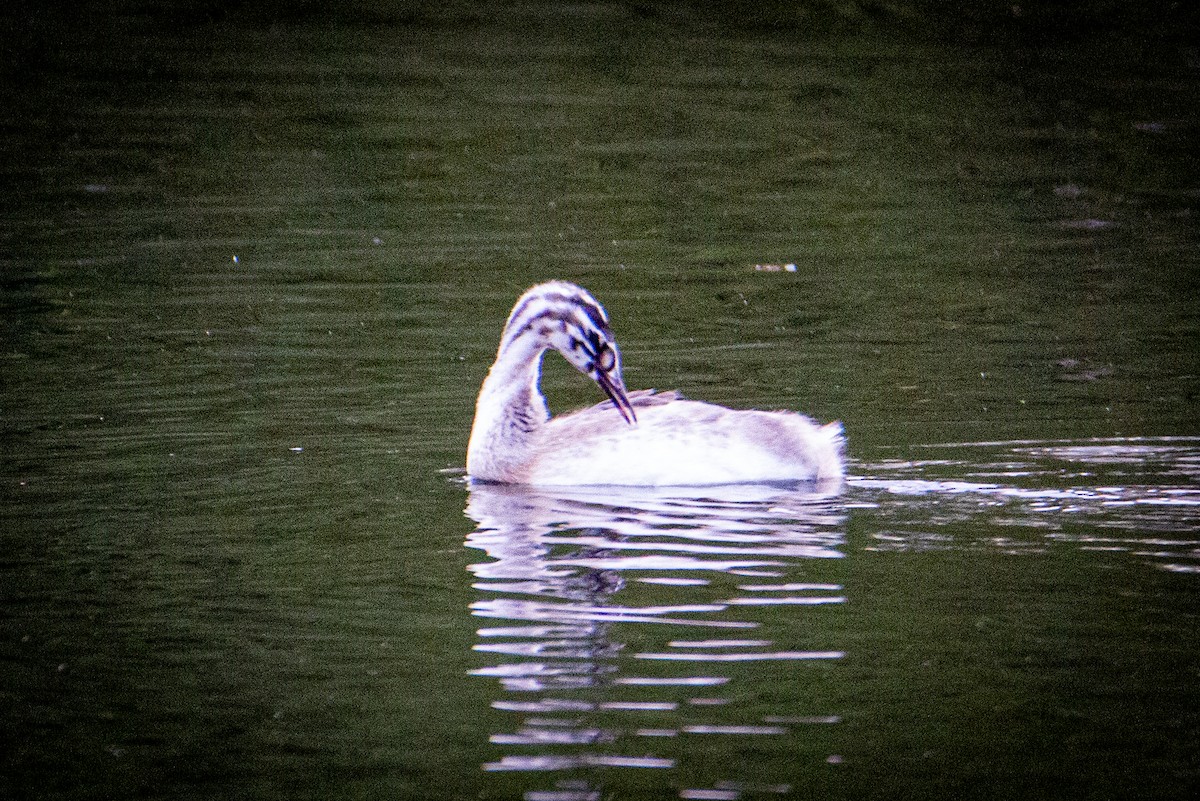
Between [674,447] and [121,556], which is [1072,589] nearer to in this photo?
[674,447]

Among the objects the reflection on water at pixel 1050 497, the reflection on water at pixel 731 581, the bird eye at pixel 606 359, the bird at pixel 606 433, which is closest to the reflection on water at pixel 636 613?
the reflection on water at pixel 731 581

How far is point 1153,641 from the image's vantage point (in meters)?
8.02

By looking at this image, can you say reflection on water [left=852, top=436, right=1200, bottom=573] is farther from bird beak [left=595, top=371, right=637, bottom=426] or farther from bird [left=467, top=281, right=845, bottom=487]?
bird beak [left=595, top=371, right=637, bottom=426]

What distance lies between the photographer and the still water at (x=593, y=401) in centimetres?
723

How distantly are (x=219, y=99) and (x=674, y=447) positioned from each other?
15961 mm

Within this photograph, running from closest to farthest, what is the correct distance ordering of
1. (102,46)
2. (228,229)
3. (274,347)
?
(274,347)
(228,229)
(102,46)

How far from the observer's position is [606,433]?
10.9 meters

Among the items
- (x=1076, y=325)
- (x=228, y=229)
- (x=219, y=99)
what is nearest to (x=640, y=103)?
(x=219, y=99)

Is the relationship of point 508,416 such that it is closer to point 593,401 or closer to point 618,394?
point 618,394

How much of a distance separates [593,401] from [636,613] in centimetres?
517

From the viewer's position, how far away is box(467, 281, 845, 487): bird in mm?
10734

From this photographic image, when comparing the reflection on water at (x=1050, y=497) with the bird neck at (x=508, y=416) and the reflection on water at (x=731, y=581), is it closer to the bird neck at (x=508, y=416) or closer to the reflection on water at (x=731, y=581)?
the reflection on water at (x=731, y=581)

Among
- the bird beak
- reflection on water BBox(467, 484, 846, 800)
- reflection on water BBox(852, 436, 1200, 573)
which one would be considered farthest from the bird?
reflection on water BBox(852, 436, 1200, 573)

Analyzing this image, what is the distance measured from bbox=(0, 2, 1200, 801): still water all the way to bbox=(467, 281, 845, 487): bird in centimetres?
23
